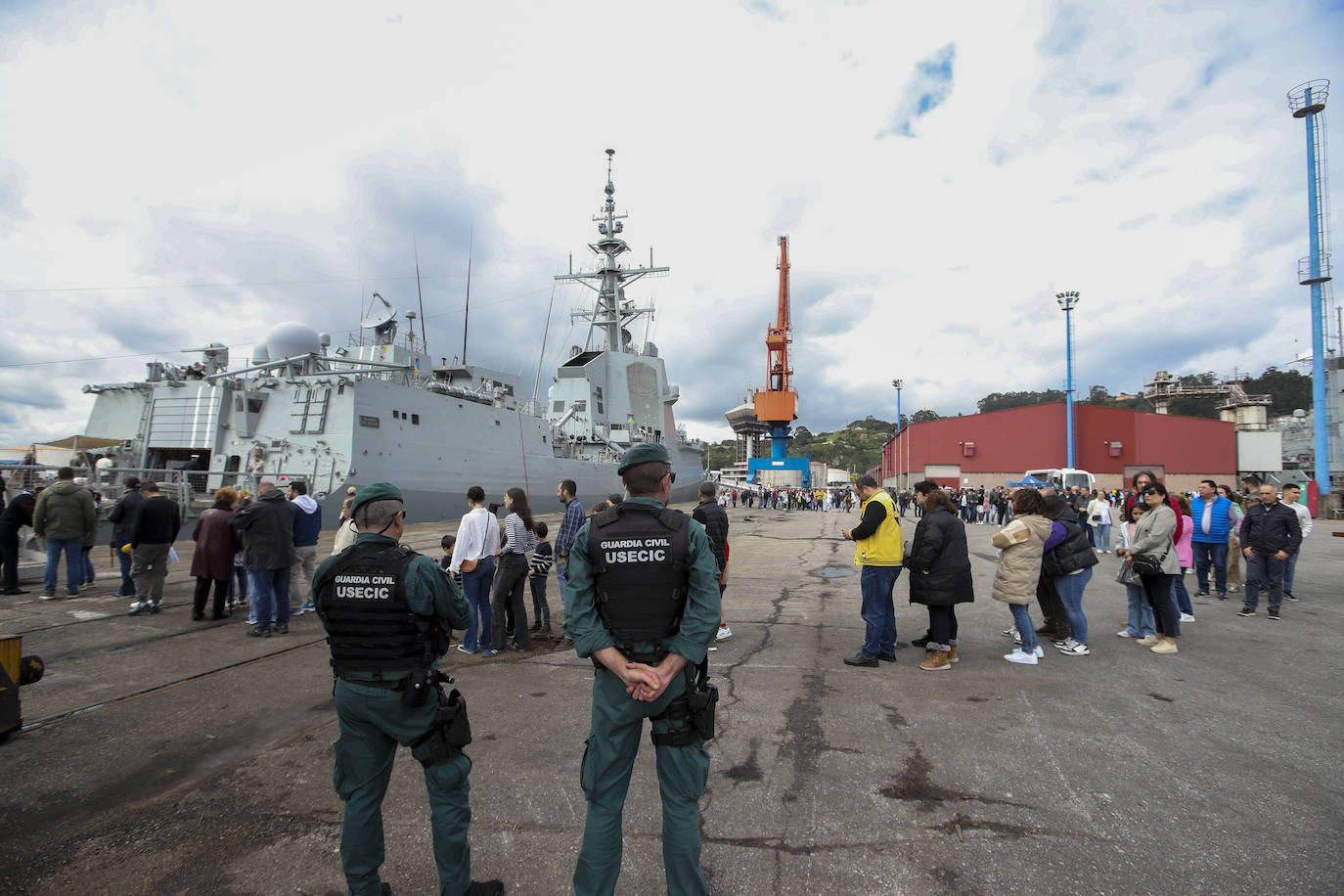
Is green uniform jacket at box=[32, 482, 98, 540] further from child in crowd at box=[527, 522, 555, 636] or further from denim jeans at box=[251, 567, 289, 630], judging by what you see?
child in crowd at box=[527, 522, 555, 636]

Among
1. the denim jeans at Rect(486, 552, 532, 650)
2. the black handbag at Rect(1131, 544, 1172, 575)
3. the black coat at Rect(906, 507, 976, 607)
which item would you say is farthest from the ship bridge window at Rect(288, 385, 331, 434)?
the black handbag at Rect(1131, 544, 1172, 575)

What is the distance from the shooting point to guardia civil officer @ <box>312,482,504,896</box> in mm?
2279

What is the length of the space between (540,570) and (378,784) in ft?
12.0

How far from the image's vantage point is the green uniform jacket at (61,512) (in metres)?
7.57

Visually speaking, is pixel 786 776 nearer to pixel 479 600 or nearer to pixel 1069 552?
pixel 479 600

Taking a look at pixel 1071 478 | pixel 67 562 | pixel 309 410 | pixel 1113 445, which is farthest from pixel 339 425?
pixel 1113 445

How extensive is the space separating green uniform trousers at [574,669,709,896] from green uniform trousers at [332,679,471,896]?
537mm

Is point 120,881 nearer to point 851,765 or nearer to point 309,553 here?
point 851,765

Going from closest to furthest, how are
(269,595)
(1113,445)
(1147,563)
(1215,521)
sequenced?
(1147,563) < (269,595) < (1215,521) < (1113,445)

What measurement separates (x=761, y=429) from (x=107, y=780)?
70.9 m

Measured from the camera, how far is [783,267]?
201 feet

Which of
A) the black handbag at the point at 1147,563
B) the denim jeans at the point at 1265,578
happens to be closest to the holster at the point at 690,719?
the black handbag at the point at 1147,563

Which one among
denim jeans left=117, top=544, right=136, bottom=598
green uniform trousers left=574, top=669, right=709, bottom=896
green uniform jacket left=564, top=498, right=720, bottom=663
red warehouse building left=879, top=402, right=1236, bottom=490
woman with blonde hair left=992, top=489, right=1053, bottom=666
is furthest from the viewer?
red warehouse building left=879, top=402, right=1236, bottom=490

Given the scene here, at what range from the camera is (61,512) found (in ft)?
24.9
